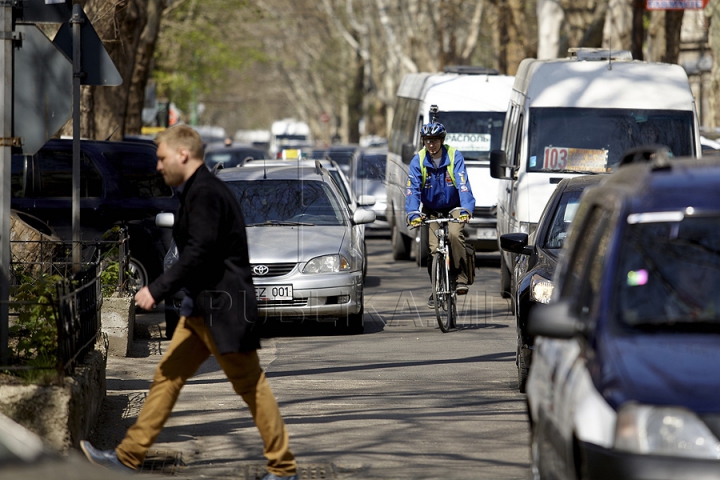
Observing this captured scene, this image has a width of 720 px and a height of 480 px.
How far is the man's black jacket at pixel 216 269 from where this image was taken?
6043 millimetres

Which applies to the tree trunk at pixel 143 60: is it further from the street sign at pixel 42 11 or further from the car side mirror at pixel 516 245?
the street sign at pixel 42 11

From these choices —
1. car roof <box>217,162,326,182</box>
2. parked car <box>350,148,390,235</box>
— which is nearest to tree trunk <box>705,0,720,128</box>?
parked car <box>350,148,390,235</box>

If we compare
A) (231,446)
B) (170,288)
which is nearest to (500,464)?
(231,446)

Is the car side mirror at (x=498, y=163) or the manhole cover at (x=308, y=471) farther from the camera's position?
the car side mirror at (x=498, y=163)

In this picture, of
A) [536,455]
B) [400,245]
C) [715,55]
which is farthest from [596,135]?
[715,55]

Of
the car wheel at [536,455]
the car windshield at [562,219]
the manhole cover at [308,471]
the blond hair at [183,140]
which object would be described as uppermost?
the blond hair at [183,140]

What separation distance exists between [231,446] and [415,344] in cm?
445

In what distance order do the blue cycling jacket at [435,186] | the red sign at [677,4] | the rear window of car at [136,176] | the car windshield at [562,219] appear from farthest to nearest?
the red sign at [677,4], the rear window of car at [136,176], the blue cycling jacket at [435,186], the car windshield at [562,219]

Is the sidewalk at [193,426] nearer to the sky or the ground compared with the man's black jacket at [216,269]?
nearer to the ground

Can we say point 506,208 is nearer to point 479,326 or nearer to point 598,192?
point 479,326

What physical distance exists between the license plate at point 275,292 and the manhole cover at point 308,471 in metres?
4.96

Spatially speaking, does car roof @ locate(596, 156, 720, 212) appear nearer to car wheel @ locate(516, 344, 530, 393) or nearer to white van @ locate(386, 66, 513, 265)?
car wheel @ locate(516, 344, 530, 393)

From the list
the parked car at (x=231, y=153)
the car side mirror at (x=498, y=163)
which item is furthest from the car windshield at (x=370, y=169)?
the car side mirror at (x=498, y=163)

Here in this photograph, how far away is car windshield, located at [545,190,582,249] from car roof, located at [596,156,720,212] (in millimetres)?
4987
